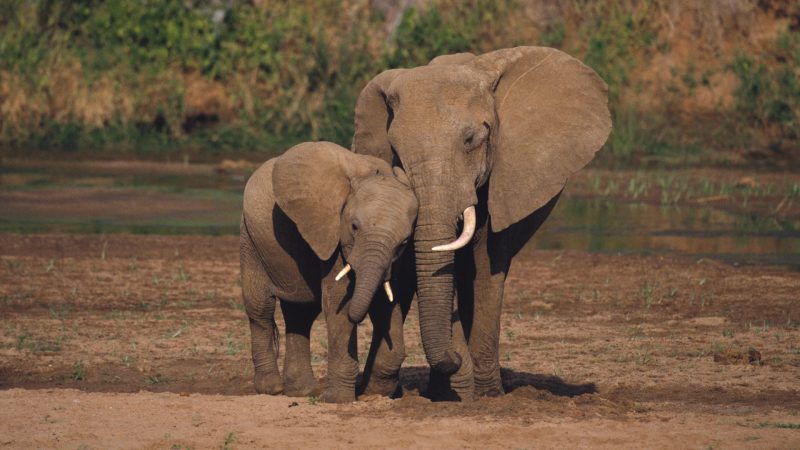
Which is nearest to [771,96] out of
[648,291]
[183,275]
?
[648,291]

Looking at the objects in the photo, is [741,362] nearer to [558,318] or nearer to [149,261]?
[558,318]

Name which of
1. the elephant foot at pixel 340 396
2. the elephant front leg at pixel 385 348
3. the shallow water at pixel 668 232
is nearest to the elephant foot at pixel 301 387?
the elephant front leg at pixel 385 348

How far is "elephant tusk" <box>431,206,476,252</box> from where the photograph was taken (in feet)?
26.2

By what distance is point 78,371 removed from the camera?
1011 centimetres

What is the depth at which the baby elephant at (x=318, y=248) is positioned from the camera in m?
7.93

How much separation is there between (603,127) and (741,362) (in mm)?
2118

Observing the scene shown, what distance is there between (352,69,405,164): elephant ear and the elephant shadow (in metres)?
1.64

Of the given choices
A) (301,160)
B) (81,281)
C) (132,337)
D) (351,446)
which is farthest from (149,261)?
(351,446)

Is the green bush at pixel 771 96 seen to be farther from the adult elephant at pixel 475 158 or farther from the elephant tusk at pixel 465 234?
the elephant tusk at pixel 465 234

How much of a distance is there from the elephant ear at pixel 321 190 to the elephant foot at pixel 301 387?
4.88ft

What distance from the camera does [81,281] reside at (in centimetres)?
1391

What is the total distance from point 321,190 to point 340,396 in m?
1.23

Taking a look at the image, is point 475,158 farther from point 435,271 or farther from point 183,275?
point 183,275

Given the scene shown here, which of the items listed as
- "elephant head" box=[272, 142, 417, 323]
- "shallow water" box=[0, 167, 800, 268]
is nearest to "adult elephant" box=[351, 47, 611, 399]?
"elephant head" box=[272, 142, 417, 323]
